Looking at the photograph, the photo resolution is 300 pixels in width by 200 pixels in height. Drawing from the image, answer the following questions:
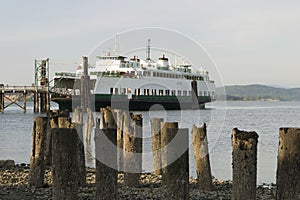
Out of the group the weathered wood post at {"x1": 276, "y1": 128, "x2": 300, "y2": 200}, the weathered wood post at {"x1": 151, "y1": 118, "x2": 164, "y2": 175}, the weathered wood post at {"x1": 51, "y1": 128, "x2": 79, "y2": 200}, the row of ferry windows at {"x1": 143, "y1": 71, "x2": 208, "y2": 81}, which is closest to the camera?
the weathered wood post at {"x1": 276, "y1": 128, "x2": 300, "y2": 200}

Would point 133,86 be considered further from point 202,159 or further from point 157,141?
point 202,159

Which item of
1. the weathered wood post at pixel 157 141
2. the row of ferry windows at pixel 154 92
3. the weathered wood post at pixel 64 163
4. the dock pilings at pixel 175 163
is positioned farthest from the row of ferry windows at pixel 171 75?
the weathered wood post at pixel 64 163

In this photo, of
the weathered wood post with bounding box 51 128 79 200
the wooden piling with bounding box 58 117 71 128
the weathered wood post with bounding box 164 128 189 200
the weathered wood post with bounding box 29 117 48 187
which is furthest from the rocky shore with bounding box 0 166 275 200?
the weathered wood post with bounding box 164 128 189 200

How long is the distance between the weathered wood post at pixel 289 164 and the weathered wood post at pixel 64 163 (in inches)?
126

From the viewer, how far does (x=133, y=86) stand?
64.4 metres

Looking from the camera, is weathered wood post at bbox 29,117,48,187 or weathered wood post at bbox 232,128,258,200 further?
weathered wood post at bbox 29,117,48,187

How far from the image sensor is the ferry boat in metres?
61.0

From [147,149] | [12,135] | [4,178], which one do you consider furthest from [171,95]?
[4,178]

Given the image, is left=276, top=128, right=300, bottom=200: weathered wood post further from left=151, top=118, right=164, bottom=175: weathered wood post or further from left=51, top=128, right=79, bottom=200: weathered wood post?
left=151, top=118, right=164, bottom=175: weathered wood post

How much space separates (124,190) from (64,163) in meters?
3.78

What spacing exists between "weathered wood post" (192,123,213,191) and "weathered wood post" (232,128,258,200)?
119 inches

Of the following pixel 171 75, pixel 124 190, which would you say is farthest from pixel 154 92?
pixel 124 190

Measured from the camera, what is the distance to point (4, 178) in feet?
45.0

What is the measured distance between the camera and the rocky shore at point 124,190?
37.2 feet
